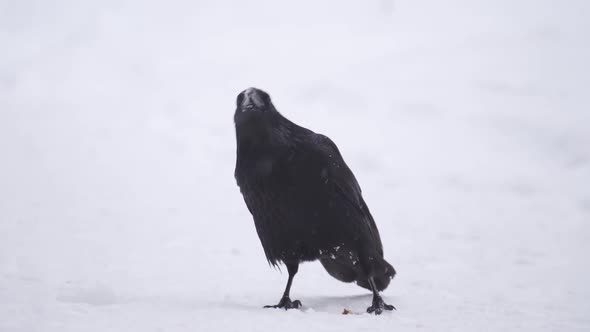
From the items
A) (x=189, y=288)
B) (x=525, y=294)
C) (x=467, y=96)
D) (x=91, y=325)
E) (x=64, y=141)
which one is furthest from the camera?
(x=467, y=96)

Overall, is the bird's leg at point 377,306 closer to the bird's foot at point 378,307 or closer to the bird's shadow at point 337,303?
the bird's foot at point 378,307

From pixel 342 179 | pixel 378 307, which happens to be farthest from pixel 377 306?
pixel 342 179

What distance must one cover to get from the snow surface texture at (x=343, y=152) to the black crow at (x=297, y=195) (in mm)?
367

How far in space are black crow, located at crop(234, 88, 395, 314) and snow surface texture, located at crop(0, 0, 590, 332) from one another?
0.37 meters

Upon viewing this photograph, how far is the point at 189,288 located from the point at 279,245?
1363 mm

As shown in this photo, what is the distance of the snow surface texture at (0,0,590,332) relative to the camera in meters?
3.97

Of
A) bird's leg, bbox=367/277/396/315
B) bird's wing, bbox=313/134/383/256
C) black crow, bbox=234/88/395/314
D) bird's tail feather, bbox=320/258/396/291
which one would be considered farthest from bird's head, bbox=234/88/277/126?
bird's leg, bbox=367/277/396/315

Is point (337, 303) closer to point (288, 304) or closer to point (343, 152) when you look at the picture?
point (288, 304)

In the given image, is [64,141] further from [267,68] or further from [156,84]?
[267,68]

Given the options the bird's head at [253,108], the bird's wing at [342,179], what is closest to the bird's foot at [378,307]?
the bird's wing at [342,179]

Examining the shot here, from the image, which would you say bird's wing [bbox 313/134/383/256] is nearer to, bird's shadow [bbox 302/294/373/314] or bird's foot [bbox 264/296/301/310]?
bird's shadow [bbox 302/294/373/314]

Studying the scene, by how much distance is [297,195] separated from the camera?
3.55 metres

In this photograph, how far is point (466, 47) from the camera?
55.3ft

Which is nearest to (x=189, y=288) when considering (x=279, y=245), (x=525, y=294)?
(x=279, y=245)
